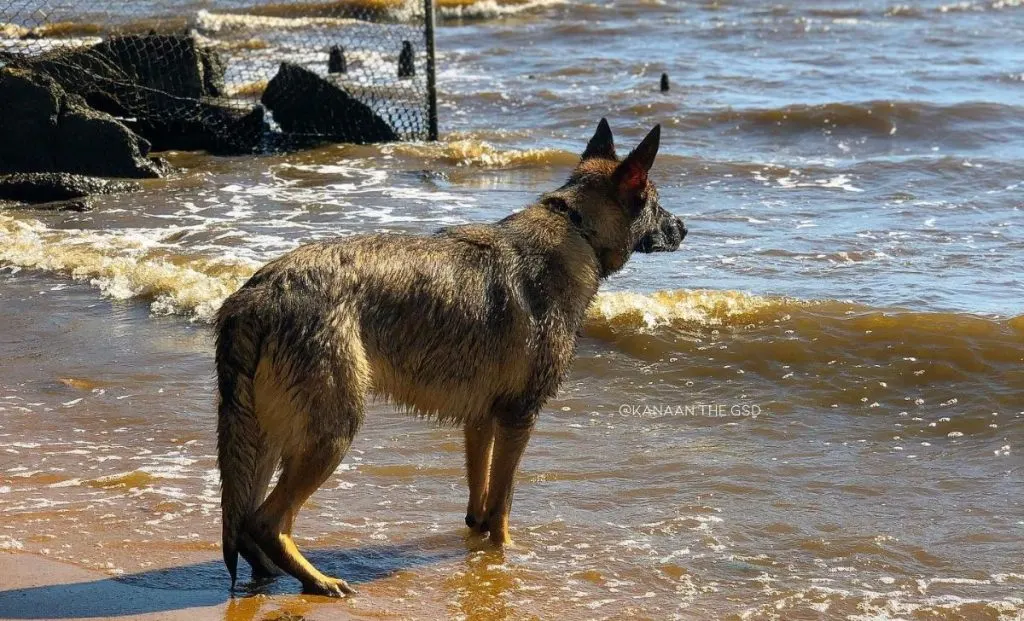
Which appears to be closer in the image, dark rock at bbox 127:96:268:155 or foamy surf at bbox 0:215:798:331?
foamy surf at bbox 0:215:798:331

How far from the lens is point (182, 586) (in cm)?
549

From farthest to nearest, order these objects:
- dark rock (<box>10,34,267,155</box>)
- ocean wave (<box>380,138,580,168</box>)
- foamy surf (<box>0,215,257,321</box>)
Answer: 1. ocean wave (<box>380,138,580,168</box>)
2. dark rock (<box>10,34,267,155</box>)
3. foamy surf (<box>0,215,257,321</box>)

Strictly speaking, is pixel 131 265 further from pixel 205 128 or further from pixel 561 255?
pixel 205 128

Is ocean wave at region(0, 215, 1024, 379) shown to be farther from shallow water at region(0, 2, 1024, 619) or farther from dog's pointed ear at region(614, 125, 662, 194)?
dog's pointed ear at region(614, 125, 662, 194)

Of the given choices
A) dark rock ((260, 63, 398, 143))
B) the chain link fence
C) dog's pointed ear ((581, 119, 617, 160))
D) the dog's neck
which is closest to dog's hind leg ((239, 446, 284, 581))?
the dog's neck

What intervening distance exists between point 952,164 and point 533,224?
10.8 metres

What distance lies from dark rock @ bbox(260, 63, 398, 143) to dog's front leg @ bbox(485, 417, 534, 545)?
11187 millimetres

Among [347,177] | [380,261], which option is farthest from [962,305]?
[347,177]

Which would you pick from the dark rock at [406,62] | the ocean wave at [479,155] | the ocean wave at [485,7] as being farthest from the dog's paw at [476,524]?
the ocean wave at [485,7]

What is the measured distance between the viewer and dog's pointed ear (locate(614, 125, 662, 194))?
6.20 metres

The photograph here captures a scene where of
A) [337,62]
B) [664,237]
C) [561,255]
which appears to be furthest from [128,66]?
[561,255]

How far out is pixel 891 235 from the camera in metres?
12.5

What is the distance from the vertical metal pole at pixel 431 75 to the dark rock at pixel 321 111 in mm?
510

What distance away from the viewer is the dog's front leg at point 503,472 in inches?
239
